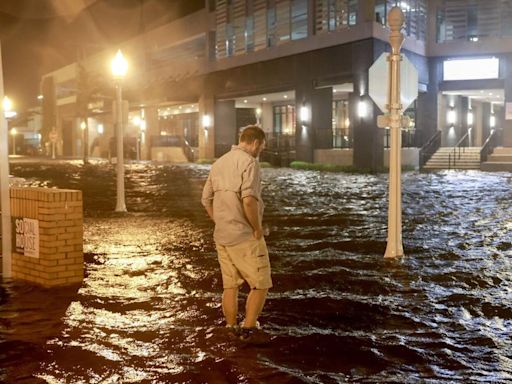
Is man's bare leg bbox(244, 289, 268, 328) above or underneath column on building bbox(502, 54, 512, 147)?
underneath

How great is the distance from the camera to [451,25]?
40.2 meters

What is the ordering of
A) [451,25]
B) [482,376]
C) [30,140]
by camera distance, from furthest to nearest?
1. [30,140]
2. [451,25]
3. [482,376]

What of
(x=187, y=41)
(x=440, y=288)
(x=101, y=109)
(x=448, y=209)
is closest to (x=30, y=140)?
(x=101, y=109)

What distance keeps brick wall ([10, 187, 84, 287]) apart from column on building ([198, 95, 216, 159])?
133 ft

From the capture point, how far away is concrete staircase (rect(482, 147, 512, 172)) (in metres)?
33.3

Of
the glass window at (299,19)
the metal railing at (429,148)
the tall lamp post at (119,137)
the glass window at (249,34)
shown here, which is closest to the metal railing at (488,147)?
the metal railing at (429,148)

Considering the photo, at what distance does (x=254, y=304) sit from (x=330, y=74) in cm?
3266

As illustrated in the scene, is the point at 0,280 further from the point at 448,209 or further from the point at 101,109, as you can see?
the point at 101,109

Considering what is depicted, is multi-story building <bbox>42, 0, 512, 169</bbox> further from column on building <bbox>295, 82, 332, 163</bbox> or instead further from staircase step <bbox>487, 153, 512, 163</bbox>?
staircase step <bbox>487, 153, 512, 163</bbox>

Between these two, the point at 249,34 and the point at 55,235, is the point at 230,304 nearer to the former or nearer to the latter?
the point at 55,235

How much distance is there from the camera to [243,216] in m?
5.55

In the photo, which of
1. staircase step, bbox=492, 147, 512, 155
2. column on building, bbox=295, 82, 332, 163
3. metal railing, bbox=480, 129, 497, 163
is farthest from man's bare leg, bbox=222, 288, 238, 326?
column on building, bbox=295, 82, 332, 163

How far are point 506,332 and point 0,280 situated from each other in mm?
5814

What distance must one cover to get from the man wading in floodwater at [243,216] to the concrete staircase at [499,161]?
30.2 meters
